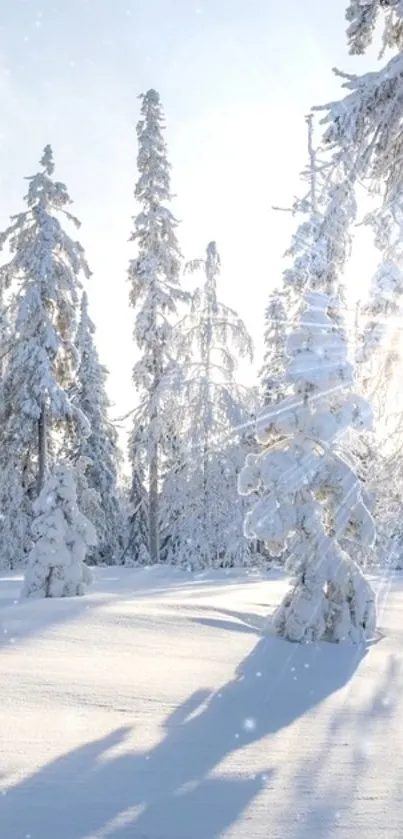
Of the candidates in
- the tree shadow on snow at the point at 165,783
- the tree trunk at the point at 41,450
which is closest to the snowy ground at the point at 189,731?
the tree shadow on snow at the point at 165,783

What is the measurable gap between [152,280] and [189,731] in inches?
923

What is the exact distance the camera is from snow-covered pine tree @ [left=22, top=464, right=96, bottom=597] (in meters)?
13.7

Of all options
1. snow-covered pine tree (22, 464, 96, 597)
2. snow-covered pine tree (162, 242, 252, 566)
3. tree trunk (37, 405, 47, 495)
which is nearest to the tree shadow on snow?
snow-covered pine tree (22, 464, 96, 597)

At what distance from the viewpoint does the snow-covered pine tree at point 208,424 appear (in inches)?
1052

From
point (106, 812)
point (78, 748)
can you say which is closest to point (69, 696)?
point (78, 748)

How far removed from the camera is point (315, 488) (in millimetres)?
10844

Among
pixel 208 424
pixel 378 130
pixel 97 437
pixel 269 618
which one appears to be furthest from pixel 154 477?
pixel 378 130

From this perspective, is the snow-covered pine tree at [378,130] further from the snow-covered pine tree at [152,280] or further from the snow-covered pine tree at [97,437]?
the snow-covered pine tree at [97,437]

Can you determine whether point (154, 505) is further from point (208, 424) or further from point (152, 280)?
point (152, 280)

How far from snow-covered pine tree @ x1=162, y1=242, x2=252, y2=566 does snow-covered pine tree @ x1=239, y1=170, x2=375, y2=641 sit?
50.7ft

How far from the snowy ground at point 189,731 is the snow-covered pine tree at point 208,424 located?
16.2 meters

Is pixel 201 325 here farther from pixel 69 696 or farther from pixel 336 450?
pixel 69 696

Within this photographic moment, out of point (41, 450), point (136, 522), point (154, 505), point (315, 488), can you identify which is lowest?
point (315, 488)

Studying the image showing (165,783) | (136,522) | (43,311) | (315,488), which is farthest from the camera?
(136,522)
